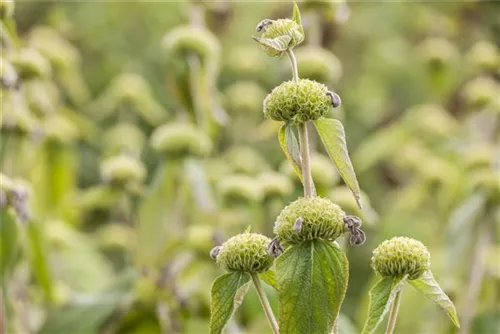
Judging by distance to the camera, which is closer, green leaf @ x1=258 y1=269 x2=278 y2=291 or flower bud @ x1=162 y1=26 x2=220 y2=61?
green leaf @ x1=258 y1=269 x2=278 y2=291

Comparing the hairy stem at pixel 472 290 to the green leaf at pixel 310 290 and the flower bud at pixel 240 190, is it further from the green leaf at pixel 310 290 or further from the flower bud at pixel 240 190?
the green leaf at pixel 310 290

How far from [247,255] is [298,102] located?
0.41 ft

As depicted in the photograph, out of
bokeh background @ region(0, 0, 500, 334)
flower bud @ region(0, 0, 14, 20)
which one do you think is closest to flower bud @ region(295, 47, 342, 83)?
bokeh background @ region(0, 0, 500, 334)

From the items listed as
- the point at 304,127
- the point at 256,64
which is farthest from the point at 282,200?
the point at 256,64

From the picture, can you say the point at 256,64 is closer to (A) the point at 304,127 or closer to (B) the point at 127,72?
(B) the point at 127,72

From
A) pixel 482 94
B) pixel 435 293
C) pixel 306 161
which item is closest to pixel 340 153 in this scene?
pixel 306 161

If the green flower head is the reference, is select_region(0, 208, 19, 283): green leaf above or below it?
below

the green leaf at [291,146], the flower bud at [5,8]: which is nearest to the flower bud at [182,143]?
the flower bud at [5,8]

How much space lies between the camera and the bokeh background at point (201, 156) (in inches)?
46.8

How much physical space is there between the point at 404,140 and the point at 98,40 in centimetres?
93

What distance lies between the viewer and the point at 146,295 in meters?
1.17

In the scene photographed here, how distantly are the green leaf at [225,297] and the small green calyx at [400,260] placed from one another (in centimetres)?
11

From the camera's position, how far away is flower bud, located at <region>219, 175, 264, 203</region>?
50.0 inches

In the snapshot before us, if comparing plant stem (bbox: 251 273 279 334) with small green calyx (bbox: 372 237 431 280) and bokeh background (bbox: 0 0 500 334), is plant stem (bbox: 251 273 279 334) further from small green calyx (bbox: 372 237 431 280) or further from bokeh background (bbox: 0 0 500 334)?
bokeh background (bbox: 0 0 500 334)
